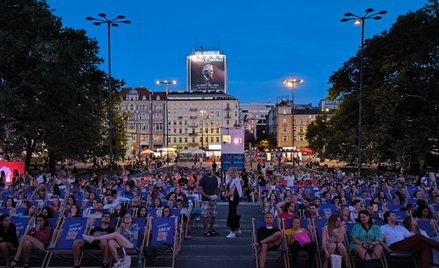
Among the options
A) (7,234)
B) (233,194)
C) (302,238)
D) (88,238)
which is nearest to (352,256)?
(302,238)

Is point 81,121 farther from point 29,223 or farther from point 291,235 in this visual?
point 291,235

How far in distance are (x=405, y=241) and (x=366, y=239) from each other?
2.15ft

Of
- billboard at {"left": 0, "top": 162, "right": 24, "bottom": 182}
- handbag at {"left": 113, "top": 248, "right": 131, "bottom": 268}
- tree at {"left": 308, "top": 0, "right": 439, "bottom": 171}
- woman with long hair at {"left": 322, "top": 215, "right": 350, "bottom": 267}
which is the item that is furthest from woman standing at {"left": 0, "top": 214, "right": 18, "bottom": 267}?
tree at {"left": 308, "top": 0, "right": 439, "bottom": 171}

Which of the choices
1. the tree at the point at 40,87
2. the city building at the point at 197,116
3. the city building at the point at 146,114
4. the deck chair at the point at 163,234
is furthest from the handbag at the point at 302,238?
the city building at the point at 197,116

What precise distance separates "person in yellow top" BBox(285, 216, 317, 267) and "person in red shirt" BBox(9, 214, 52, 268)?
4.54 m

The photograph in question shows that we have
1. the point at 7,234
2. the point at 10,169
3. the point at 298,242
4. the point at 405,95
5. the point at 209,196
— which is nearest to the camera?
the point at 298,242

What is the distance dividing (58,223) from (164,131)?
108170 millimetres

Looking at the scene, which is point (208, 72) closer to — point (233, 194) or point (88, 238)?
point (233, 194)

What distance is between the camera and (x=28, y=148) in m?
30.4

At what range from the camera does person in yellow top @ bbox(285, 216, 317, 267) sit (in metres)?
7.20

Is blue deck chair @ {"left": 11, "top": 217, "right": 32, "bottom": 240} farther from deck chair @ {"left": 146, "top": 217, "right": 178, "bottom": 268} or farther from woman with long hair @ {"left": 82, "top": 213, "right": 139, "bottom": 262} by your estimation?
deck chair @ {"left": 146, "top": 217, "right": 178, "bottom": 268}

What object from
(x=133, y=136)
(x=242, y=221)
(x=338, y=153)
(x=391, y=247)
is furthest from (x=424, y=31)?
(x=133, y=136)

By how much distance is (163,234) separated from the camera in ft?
26.6

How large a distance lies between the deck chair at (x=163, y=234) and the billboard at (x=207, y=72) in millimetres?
103965
